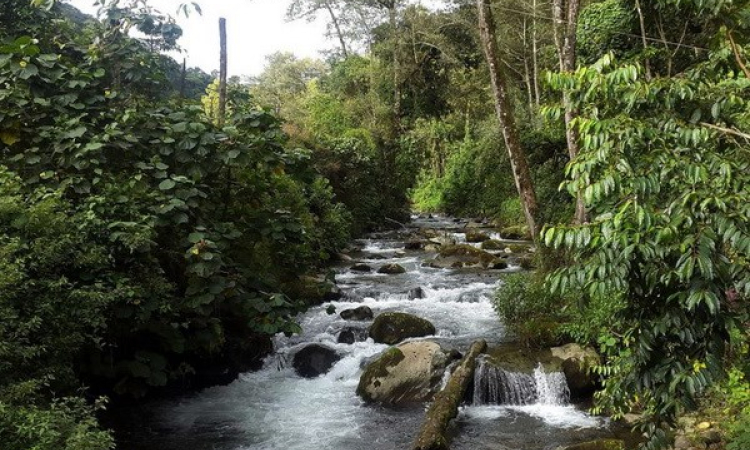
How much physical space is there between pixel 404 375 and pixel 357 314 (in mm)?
3125

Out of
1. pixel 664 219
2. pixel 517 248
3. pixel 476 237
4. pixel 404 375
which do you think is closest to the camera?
pixel 664 219

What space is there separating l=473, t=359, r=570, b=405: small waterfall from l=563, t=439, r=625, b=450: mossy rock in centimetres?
189

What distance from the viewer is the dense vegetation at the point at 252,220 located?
3.21 metres

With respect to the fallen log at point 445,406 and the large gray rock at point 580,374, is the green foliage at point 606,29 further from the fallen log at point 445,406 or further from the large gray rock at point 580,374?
the fallen log at point 445,406

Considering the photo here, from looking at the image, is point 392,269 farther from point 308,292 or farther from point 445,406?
point 445,406

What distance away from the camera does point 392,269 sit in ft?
53.7

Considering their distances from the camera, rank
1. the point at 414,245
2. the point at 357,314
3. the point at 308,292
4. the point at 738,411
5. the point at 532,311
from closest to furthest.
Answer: the point at 738,411 → the point at 532,311 → the point at 357,314 → the point at 308,292 → the point at 414,245

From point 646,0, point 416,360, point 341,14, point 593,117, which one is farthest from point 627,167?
point 341,14

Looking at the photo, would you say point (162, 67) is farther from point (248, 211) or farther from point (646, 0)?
point (646, 0)

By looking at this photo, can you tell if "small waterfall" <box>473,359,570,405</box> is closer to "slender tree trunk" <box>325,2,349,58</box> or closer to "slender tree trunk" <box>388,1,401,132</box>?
"slender tree trunk" <box>388,1,401,132</box>

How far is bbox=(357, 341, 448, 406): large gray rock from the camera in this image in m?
8.89

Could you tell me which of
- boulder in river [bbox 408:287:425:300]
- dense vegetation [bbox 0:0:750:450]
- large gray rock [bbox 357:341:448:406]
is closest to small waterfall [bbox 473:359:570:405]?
large gray rock [bbox 357:341:448:406]

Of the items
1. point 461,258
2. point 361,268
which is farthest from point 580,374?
point 361,268

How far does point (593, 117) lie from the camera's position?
3535 mm
